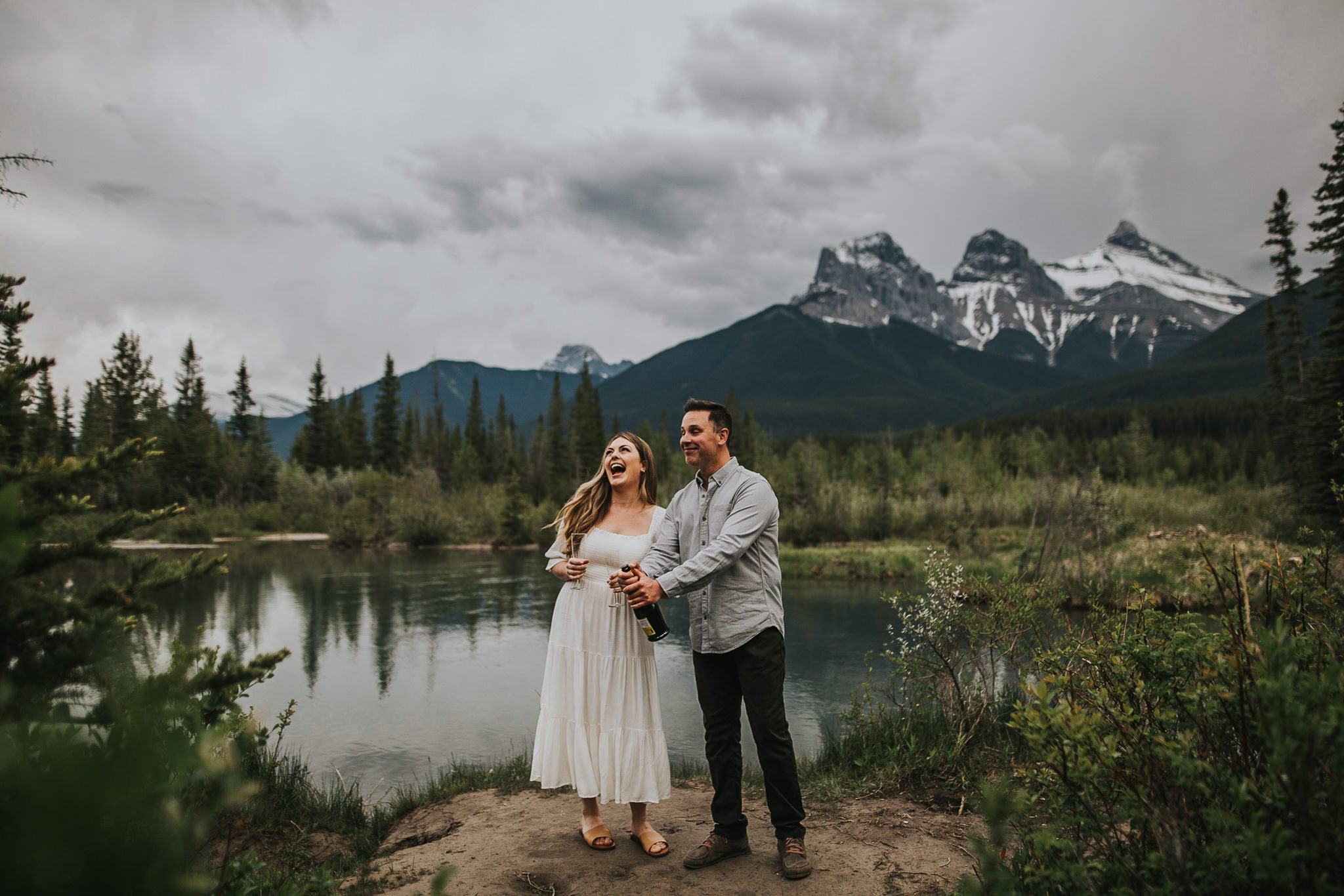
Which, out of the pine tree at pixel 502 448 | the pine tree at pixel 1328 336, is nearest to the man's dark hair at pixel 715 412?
the pine tree at pixel 1328 336

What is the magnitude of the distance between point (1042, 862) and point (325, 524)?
51082 mm

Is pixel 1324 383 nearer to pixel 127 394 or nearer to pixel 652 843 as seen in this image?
pixel 652 843

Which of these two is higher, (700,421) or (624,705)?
(700,421)

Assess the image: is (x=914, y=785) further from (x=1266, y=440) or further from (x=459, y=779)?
(x=1266, y=440)

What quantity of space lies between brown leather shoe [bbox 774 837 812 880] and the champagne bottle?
1.20m

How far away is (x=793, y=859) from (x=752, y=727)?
0.67 metres

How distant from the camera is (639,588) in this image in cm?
391

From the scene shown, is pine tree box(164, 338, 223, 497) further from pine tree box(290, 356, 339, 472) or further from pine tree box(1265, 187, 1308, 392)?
pine tree box(1265, 187, 1308, 392)

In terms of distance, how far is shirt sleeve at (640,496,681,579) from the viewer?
4.25 metres

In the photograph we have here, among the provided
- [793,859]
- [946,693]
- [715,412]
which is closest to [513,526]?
[946,693]

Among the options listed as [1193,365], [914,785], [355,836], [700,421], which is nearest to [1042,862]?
[700,421]

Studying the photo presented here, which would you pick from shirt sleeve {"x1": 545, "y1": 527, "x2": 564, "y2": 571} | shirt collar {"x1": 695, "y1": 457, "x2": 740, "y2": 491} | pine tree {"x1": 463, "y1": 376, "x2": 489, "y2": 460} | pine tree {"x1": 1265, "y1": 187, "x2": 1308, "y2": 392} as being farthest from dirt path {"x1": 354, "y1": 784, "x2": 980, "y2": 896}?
pine tree {"x1": 463, "y1": 376, "x2": 489, "y2": 460}

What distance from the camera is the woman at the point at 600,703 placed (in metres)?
4.19

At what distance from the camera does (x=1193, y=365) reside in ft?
578
